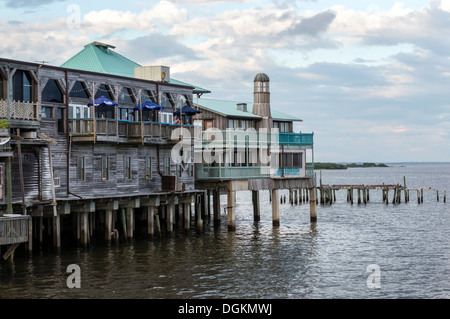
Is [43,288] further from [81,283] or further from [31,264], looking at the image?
[31,264]

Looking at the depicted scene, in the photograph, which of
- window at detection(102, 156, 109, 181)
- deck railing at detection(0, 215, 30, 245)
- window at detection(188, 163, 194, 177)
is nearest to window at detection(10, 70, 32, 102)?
window at detection(102, 156, 109, 181)

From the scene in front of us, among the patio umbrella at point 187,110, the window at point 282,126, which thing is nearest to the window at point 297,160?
the window at point 282,126

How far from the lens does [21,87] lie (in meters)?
41.8

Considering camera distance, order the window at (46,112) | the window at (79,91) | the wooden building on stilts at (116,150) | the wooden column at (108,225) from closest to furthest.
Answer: the wooden building on stilts at (116,150)
the window at (46,112)
the window at (79,91)
the wooden column at (108,225)

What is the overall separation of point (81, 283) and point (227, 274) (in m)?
8.41

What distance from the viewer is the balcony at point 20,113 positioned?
130 ft

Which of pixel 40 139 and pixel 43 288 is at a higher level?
pixel 40 139

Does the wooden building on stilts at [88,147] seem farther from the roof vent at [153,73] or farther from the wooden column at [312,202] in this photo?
the wooden column at [312,202]

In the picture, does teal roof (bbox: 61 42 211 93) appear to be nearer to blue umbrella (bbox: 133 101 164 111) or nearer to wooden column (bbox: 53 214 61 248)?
blue umbrella (bbox: 133 101 164 111)

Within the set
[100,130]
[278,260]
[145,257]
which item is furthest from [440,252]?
[100,130]

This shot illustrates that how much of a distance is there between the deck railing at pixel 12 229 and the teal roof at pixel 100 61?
76.3ft

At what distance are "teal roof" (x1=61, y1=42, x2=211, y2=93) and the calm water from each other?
15425 millimetres

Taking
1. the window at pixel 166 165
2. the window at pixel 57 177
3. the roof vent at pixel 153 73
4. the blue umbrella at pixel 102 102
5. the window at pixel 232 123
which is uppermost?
the roof vent at pixel 153 73
